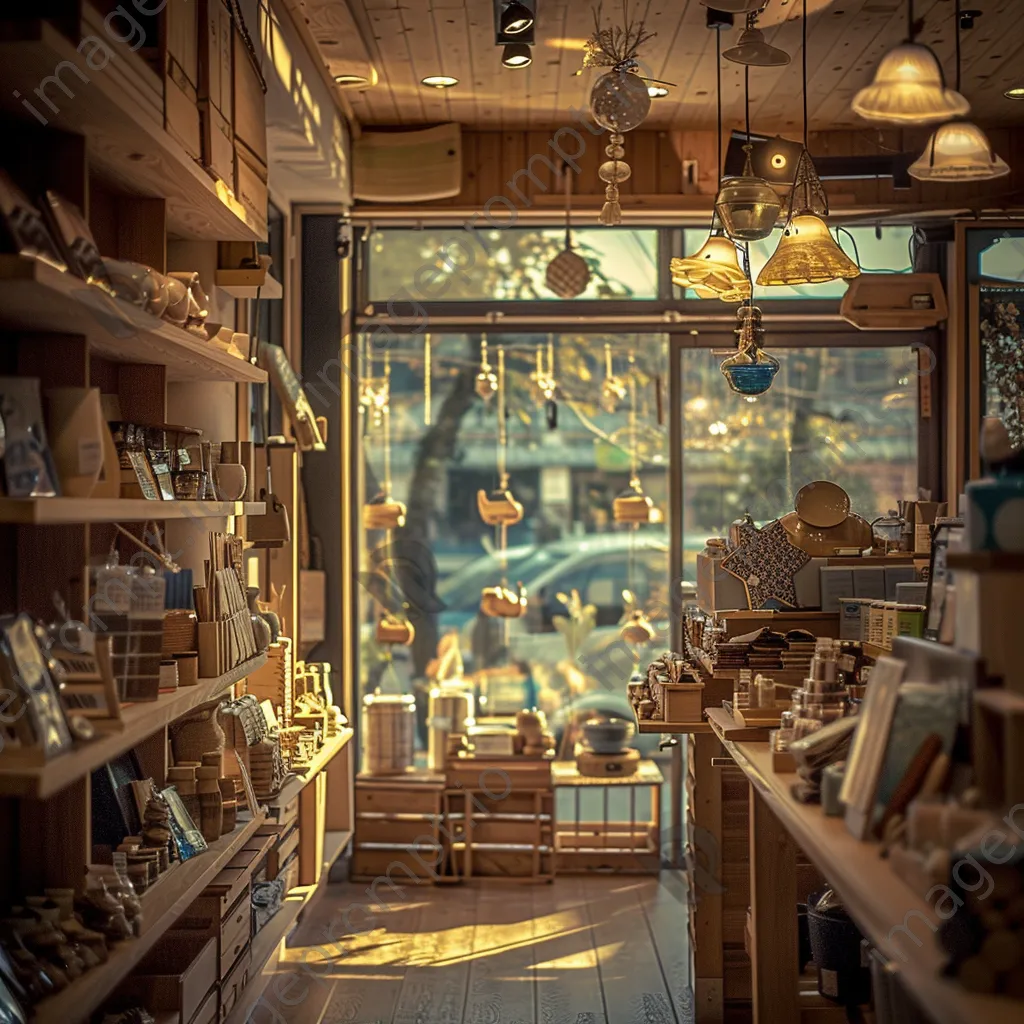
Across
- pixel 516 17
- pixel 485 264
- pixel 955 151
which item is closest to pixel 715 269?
pixel 516 17

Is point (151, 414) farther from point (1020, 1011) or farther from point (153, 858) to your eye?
point (1020, 1011)

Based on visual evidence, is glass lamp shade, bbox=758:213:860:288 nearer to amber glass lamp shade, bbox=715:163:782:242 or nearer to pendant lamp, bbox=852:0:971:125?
amber glass lamp shade, bbox=715:163:782:242

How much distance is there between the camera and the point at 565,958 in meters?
4.64

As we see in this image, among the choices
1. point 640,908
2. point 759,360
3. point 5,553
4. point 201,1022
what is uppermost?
point 759,360

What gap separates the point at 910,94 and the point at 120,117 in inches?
61.9

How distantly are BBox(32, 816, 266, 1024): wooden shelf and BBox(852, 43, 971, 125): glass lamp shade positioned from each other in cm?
211

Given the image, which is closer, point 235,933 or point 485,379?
point 235,933

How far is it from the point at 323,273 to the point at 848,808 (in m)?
4.24

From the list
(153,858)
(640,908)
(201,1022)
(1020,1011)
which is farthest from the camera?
(640,908)

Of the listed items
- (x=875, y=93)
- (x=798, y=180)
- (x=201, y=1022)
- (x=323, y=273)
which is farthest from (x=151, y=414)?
(x=323, y=273)

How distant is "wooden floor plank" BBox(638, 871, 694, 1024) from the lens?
4238mm

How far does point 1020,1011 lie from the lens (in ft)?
4.84

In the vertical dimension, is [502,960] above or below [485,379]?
below

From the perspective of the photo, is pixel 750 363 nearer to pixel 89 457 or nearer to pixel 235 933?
pixel 235 933
